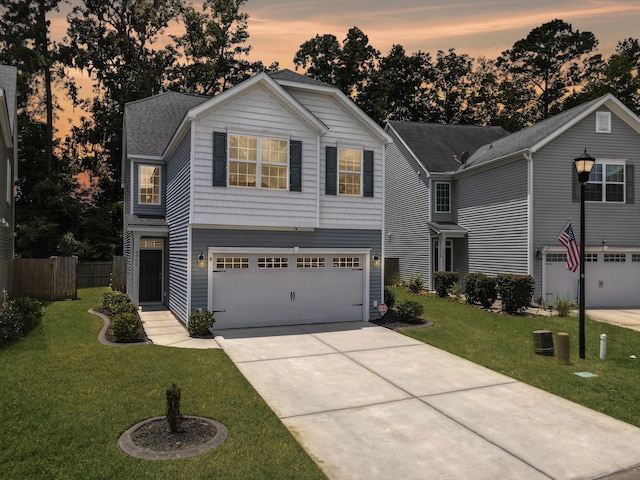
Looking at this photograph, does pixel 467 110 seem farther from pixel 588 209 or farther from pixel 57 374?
pixel 57 374

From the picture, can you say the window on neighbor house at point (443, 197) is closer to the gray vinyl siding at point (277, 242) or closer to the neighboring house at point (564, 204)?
the neighboring house at point (564, 204)

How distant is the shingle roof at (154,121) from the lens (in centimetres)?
1938

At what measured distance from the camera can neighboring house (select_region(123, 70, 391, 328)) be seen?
43.8 ft

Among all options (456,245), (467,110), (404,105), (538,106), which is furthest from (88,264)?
(538,106)

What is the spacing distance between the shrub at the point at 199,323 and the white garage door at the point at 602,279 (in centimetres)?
1450

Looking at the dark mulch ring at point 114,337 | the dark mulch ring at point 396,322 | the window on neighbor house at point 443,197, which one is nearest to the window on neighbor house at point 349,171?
the dark mulch ring at point 396,322

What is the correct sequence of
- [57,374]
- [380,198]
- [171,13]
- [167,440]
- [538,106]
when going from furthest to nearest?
[538,106] < [171,13] < [380,198] < [57,374] < [167,440]

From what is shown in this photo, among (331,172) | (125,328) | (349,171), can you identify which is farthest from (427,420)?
(349,171)

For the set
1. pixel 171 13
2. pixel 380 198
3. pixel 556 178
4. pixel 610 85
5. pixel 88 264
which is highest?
pixel 171 13

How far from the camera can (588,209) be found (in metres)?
20.0

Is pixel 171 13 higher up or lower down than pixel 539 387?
higher up

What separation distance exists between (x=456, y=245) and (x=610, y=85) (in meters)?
27.7

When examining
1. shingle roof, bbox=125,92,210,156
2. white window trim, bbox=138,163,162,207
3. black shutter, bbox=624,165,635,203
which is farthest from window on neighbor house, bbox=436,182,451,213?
white window trim, bbox=138,163,162,207

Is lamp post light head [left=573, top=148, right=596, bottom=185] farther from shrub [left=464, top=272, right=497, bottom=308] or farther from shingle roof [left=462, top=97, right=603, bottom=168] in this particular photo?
shingle roof [left=462, top=97, right=603, bottom=168]
